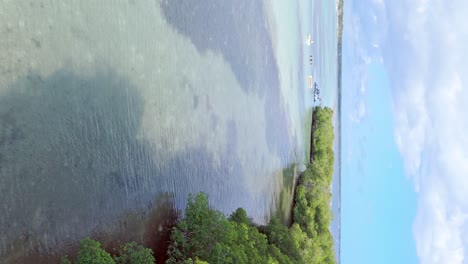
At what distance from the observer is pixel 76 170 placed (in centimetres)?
1820

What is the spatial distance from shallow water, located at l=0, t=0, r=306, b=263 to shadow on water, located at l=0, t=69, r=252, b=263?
0.15ft

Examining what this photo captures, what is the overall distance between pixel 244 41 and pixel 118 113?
1284 centimetres

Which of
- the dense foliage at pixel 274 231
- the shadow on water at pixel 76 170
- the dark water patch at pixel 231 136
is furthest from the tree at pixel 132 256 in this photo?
the dark water patch at pixel 231 136

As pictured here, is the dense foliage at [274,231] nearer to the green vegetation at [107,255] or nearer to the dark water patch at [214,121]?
the green vegetation at [107,255]

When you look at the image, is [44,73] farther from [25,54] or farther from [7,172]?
[7,172]

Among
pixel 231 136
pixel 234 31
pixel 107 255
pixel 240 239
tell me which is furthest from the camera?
pixel 231 136

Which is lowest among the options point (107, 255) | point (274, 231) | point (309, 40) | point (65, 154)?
point (274, 231)

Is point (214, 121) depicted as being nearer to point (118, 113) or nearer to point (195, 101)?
point (195, 101)

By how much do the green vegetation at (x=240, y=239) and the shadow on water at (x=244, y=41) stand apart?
15.1 feet

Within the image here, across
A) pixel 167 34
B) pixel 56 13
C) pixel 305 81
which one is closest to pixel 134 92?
pixel 167 34

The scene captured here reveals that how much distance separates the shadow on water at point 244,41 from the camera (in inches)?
960

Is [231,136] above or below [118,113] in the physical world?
below

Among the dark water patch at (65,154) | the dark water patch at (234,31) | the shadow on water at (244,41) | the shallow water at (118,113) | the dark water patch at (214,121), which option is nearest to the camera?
the dark water patch at (65,154)

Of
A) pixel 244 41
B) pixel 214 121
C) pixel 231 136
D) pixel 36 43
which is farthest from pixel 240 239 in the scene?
pixel 36 43
